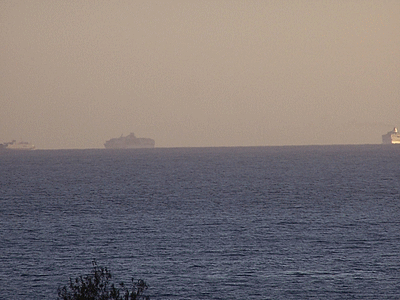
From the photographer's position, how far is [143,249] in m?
46.8

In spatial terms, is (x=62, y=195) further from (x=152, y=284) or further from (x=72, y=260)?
(x=152, y=284)

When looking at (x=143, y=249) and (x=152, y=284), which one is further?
(x=143, y=249)

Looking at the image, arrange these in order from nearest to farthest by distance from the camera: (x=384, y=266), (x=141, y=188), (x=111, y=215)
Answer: (x=384, y=266) < (x=111, y=215) < (x=141, y=188)

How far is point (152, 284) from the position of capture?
36750mm

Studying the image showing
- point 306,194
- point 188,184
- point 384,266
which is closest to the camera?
point 384,266

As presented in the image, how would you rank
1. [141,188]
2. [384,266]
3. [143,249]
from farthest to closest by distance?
[141,188], [143,249], [384,266]

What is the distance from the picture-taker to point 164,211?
71.3 metres

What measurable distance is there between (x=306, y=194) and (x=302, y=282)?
56.4 metres

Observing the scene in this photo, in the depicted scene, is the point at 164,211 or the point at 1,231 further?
the point at 164,211

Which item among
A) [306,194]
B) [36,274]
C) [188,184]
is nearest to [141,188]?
[188,184]

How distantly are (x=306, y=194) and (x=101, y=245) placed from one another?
4980cm

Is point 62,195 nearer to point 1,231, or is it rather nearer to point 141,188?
point 141,188

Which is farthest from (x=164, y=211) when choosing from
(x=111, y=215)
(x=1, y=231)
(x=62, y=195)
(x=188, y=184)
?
(x=188, y=184)

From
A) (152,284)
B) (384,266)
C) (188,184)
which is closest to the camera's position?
(152,284)
